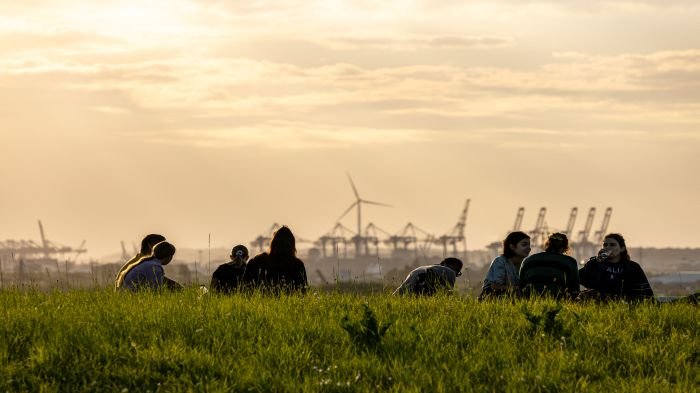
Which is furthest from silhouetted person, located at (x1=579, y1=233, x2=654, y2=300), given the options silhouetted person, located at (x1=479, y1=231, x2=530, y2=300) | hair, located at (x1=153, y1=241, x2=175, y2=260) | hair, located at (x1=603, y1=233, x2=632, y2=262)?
hair, located at (x1=153, y1=241, x2=175, y2=260)

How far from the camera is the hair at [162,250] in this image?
48.2 ft

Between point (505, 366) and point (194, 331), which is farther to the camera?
point (194, 331)

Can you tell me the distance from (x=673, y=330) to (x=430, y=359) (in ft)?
10.1

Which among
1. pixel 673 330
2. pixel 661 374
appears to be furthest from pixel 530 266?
pixel 661 374

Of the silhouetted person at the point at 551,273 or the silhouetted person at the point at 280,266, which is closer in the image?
the silhouetted person at the point at 551,273

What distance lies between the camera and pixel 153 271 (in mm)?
14633

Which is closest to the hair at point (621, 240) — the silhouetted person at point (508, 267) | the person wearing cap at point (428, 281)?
the silhouetted person at point (508, 267)

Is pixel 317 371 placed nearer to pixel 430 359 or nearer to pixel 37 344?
pixel 430 359

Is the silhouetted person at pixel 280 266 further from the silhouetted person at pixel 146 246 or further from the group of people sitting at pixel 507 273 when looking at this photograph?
the silhouetted person at pixel 146 246

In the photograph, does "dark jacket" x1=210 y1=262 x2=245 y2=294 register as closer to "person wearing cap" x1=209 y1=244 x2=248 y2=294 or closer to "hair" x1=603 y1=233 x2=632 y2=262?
"person wearing cap" x1=209 y1=244 x2=248 y2=294

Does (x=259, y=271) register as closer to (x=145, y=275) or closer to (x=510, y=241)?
(x=145, y=275)

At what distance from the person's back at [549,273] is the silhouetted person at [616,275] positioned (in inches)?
12.2

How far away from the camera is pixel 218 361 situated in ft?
32.6

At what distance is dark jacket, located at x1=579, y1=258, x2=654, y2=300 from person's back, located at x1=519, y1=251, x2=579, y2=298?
0.45m
